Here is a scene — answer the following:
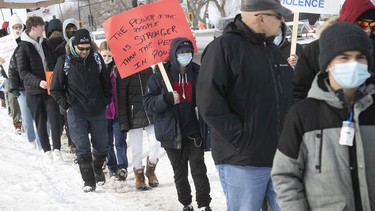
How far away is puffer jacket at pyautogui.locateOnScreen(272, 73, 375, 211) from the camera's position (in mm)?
2504

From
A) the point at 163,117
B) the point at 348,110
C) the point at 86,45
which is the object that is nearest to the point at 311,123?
the point at 348,110

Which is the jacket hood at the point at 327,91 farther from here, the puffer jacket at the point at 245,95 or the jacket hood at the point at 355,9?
the jacket hood at the point at 355,9

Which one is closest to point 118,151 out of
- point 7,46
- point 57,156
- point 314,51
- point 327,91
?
point 57,156

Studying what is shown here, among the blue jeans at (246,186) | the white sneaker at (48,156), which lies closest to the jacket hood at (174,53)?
the blue jeans at (246,186)

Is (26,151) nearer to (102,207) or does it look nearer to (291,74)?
(102,207)

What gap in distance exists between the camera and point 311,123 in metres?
2.57

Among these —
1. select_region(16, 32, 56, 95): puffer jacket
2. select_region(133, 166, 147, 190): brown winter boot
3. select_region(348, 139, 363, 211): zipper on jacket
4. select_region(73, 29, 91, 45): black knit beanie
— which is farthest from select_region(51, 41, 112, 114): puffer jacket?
select_region(348, 139, 363, 211): zipper on jacket

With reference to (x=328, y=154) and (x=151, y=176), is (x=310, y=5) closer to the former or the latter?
(x=151, y=176)

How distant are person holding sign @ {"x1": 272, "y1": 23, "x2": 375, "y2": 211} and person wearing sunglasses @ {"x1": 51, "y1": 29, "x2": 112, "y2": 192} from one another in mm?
4102

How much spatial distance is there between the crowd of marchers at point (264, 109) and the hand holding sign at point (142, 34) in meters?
0.42

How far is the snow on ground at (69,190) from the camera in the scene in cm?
591

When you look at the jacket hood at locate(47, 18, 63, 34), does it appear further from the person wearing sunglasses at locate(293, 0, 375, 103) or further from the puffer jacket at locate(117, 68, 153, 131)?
the person wearing sunglasses at locate(293, 0, 375, 103)

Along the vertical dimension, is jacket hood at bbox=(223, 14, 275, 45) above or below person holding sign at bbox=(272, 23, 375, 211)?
above

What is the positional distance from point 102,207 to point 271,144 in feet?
9.64
